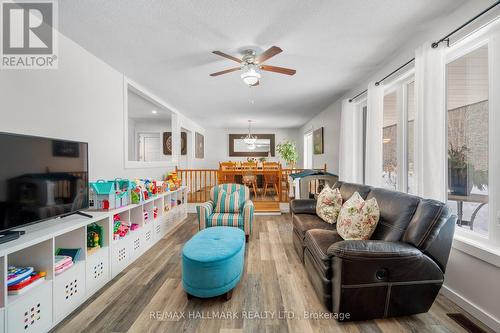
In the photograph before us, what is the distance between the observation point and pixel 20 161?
1.47 metres

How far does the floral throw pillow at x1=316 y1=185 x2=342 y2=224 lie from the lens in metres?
2.56

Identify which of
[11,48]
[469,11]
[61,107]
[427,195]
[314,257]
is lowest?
[314,257]

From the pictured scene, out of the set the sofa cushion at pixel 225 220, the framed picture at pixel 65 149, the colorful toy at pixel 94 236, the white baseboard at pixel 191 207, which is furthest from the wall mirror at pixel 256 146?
the framed picture at pixel 65 149

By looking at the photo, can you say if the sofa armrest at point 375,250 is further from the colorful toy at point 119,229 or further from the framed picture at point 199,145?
the framed picture at point 199,145

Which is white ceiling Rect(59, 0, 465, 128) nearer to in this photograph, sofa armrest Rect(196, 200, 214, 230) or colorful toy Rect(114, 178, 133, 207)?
colorful toy Rect(114, 178, 133, 207)

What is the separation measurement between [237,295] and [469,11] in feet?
10.4

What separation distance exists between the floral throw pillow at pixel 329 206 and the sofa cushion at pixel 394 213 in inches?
22.2

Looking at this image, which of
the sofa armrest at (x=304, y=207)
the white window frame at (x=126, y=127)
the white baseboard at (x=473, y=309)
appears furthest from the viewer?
the white window frame at (x=126, y=127)

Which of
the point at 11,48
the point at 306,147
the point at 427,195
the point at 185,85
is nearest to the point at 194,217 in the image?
the point at 185,85

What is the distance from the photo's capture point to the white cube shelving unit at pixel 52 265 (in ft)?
4.25

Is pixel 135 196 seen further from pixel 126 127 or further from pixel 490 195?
pixel 490 195

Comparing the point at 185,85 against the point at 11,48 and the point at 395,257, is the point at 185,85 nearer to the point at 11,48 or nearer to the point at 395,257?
the point at 11,48

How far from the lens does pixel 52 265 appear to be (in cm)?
154

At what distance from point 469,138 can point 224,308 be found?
8.54ft
